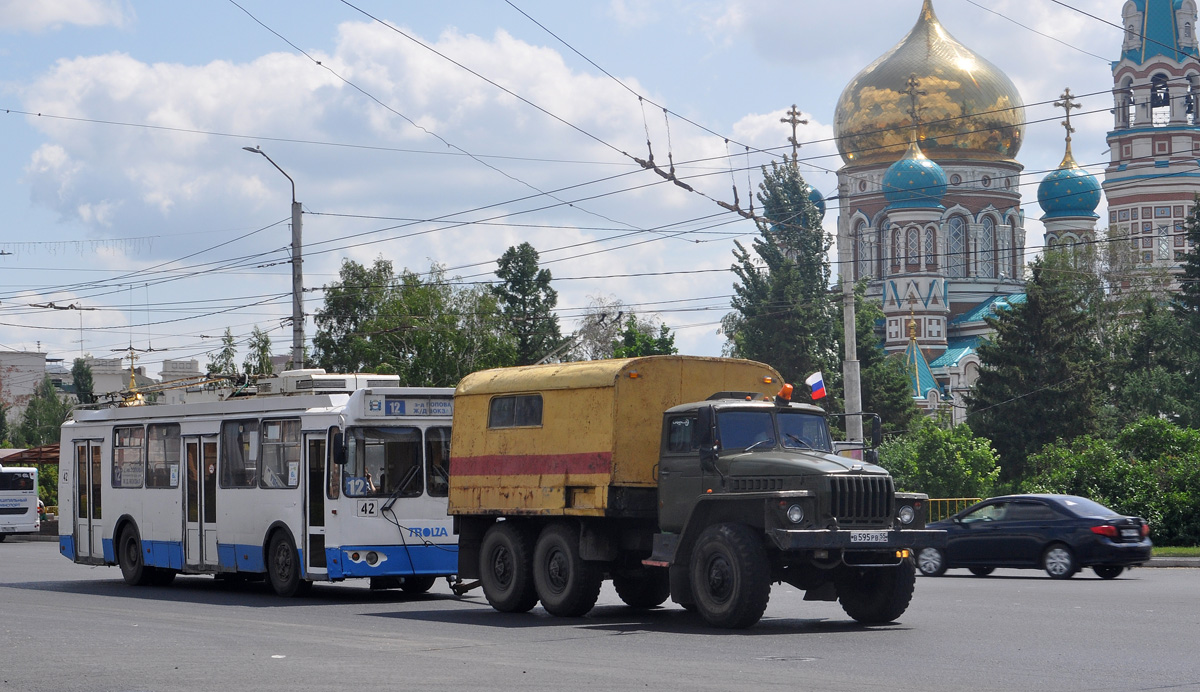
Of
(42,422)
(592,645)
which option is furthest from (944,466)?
(42,422)

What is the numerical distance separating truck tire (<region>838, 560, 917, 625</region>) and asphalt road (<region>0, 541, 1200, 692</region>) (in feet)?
0.54

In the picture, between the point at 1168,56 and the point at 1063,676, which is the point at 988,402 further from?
the point at 1063,676

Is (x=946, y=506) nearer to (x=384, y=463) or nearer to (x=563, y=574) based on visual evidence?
(x=384, y=463)

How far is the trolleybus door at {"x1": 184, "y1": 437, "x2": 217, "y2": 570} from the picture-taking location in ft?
67.2

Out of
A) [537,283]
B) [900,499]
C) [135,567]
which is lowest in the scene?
[135,567]

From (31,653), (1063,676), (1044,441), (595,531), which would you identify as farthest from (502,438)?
(1044,441)

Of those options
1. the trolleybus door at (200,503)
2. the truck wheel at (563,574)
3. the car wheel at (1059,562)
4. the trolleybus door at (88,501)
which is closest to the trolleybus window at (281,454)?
the trolleybus door at (200,503)

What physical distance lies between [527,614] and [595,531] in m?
1.74

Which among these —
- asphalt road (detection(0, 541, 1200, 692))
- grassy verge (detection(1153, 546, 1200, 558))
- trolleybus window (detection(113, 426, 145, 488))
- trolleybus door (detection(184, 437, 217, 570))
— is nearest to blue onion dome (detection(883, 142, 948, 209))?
grassy verge (detection(1153, 546, 1200, 558))

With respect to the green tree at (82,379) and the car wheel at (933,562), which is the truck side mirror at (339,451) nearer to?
the car wheel at (933,562)

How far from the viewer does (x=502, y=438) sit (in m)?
16.6

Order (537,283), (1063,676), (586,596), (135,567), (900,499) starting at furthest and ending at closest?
1. (537,283)
2. (135,567)
3. (586,596)
4. (900,499)
5. (1063,676)

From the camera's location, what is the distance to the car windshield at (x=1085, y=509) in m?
21.8

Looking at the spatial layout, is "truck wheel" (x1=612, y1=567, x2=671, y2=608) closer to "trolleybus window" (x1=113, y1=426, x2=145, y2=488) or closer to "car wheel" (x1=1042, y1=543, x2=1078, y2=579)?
"car wheel" (x1=1042, y1=543, x2=1078, y2=579)
